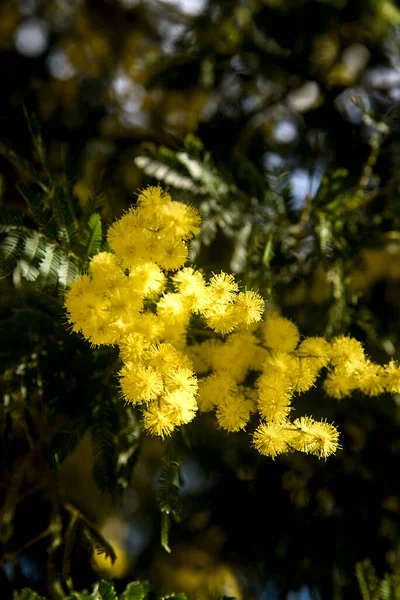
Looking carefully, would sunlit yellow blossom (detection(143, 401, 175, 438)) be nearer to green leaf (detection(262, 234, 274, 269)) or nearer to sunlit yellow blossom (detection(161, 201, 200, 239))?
sunlit yellow blossom (detection(161, 201, 200, 239))

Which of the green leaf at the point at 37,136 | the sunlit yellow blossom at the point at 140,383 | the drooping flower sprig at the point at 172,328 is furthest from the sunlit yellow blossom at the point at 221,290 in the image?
the green leaf at the point at 37,136

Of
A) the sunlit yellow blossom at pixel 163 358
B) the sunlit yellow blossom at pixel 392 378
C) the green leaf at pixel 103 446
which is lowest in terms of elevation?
the green leaf at pixel 103 446

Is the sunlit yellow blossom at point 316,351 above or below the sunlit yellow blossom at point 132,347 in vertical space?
below

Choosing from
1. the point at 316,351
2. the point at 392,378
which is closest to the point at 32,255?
the point at 316,351

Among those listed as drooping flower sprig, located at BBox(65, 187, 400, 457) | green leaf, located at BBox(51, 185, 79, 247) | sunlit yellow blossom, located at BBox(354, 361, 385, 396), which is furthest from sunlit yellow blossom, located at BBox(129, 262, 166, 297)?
sunlit yellow blossom, located at BBox(354, 361, 385, 396)

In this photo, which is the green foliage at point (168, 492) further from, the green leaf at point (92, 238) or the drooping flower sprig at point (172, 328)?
the green leaf at point (92, 238)

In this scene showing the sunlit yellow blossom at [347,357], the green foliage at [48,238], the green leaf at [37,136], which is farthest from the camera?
the green leaf at [37,136]

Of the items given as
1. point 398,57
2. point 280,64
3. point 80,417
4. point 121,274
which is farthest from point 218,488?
point 398,57
